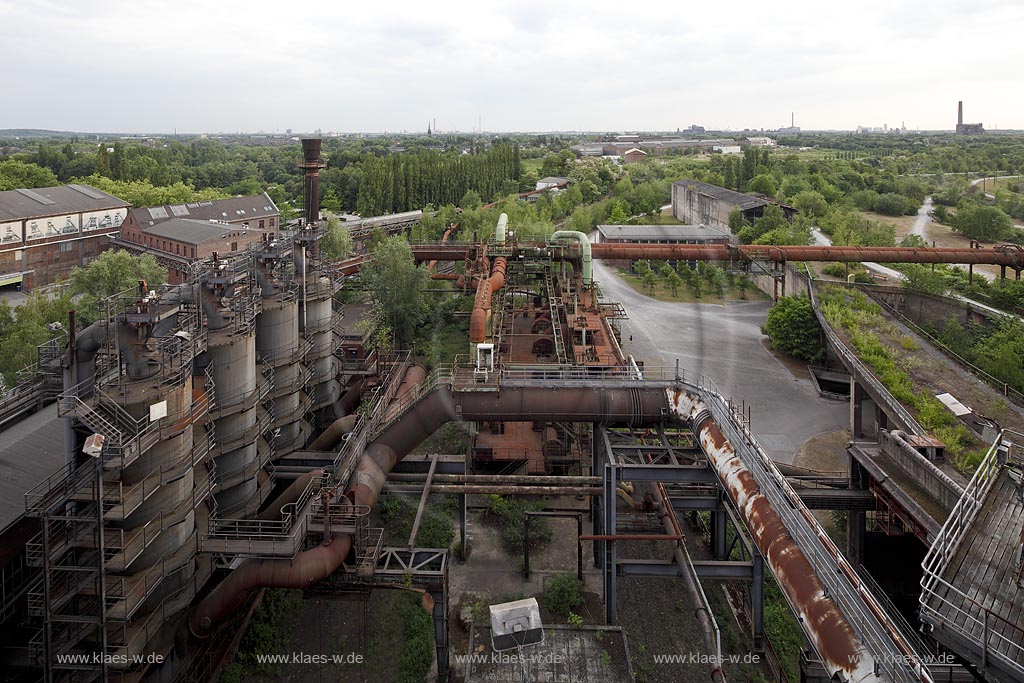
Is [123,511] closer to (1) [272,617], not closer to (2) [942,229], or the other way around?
(1) [272,617]

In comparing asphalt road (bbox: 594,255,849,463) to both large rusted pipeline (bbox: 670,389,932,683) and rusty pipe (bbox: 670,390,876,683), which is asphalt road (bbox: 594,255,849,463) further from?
rusty pipe (bbox: 670,390,876,683)

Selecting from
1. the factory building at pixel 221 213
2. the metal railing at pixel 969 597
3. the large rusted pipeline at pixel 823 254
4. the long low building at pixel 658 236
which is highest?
the factory building at pixel 221 213

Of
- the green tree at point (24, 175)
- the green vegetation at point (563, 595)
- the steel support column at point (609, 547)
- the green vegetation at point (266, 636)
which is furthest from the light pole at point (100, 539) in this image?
the green tree at point (24, 175)

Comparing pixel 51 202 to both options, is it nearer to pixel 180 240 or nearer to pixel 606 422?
pixel 180 240

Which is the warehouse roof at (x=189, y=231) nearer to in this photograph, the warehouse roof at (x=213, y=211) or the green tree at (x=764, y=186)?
the warehouse roof at (x=213, y=211)

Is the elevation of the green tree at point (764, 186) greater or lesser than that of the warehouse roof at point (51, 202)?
greater

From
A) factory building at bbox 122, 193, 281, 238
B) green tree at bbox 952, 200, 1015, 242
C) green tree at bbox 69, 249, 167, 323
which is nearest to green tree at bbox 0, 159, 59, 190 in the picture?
factory building at bbox 122, 193, 281, 238

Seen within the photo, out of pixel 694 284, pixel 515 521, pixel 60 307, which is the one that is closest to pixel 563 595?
pixel 515 521
